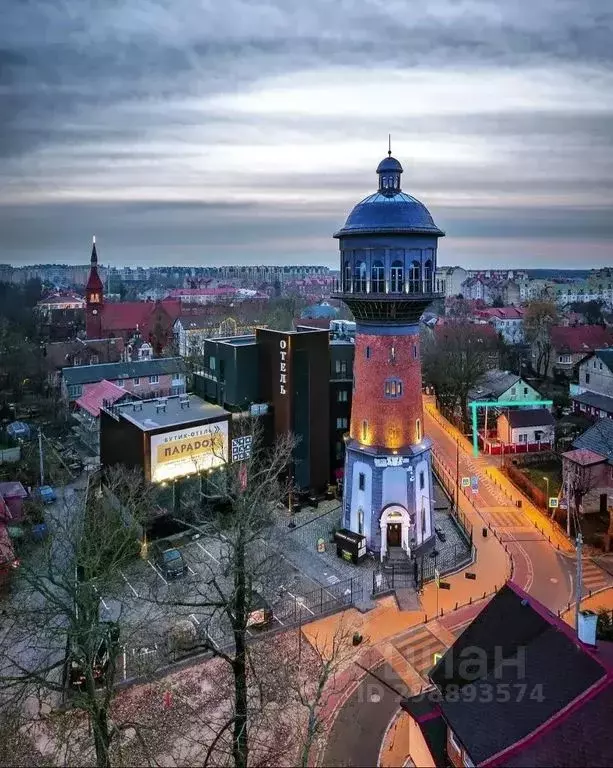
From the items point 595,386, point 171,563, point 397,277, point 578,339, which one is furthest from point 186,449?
point 578,339

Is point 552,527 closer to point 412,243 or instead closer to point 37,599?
point 412,243

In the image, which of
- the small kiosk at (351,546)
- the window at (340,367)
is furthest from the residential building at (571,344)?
the small kiosk at (351,546)

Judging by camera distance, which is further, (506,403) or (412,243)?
(506,403)

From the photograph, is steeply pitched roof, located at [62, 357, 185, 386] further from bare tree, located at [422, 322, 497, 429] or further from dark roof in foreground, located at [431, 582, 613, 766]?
dark roof in foreground, located at [431, 582, 613, 766]

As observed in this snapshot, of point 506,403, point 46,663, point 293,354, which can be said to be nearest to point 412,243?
point 293,354

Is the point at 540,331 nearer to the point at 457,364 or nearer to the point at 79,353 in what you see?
the point at 457,364

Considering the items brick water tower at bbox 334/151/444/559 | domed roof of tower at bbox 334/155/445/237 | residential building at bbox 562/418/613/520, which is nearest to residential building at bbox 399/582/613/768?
brick water tower at bbox 334/151/444/559
